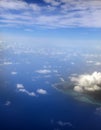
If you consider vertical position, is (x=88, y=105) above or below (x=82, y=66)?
below

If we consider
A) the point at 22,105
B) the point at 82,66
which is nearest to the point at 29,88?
the point at 22,105

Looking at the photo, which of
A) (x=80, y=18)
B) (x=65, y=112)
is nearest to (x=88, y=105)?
(x=65, y=112)

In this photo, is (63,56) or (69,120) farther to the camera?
(63,56)

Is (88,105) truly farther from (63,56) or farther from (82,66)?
(63,56)

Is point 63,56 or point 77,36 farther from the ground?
point 77,36

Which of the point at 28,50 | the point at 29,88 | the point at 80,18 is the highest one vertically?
the point at 80,18

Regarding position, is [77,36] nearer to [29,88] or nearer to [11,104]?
[29,88]
